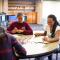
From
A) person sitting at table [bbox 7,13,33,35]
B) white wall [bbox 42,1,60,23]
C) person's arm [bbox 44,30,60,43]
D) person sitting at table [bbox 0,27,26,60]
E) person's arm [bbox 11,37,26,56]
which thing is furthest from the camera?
white wall [bbox 42,1,60,23]

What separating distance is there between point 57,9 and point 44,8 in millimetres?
538

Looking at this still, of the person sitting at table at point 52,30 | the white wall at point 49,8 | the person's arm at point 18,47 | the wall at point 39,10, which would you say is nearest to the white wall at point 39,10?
the wall at point 39,10

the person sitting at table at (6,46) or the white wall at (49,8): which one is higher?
the white wall at (49,8)

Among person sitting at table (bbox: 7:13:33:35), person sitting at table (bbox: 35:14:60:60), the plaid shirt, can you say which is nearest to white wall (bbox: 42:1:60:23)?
person sitting at table (bbox: 7:13:33:35)

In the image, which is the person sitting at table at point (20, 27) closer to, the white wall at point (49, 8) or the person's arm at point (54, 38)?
the person's arm at point (54, 38)

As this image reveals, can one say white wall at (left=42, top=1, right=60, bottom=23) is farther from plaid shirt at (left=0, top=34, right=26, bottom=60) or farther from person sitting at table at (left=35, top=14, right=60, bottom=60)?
plaid shirt at (left=0, top=34, right=26, bottom=60)

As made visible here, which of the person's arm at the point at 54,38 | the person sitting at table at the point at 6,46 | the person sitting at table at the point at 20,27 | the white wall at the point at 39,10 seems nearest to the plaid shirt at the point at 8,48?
the person sitting at table at the point at 6,46

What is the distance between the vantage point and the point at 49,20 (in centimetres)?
364

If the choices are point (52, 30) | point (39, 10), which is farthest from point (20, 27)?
point (39, 10)

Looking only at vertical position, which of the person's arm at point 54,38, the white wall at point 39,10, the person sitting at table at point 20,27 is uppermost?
the white wall at point 39,10

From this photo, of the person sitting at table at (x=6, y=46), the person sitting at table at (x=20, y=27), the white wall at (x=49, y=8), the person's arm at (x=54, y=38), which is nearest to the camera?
the person sitting at table at (x=6, y=46)

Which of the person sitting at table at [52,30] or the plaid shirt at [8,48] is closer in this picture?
the plaid shirt at [8,48]

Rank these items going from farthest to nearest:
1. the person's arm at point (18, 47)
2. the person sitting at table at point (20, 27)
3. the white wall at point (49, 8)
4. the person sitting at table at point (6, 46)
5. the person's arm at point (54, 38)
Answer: the white wall at point (49, 8)
the person sitting at table at point (20, 27)
the person's arm at point (54, 38)
the person's arm at point (18, 47)
the person sitting at table at point (6, 46)

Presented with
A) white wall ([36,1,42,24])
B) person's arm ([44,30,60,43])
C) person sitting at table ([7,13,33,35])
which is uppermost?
white wall ([36,1,42,24])
